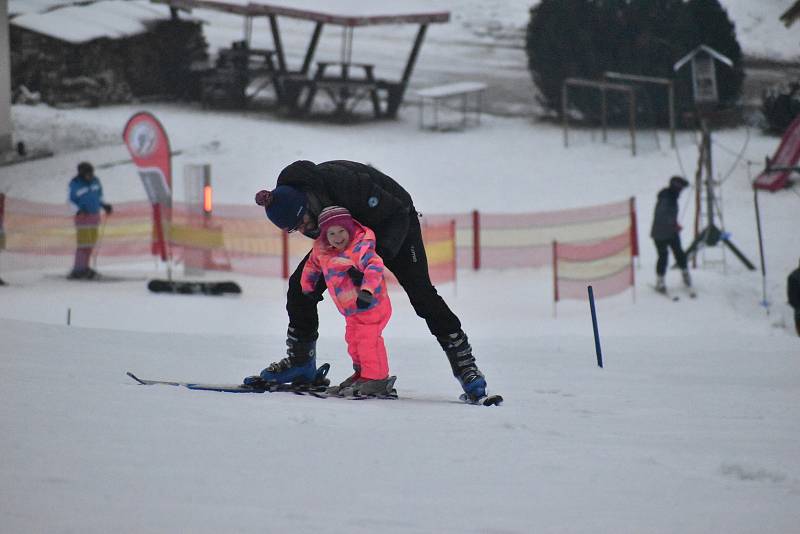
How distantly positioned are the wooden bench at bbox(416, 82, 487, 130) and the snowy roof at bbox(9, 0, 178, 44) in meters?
4.79

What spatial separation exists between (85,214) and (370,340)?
7873 millimetres

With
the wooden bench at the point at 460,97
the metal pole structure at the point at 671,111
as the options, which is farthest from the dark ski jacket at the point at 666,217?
the wooden bench at the point at 460,97

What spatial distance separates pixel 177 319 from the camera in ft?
32.4

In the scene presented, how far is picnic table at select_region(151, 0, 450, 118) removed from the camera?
20.2 metres

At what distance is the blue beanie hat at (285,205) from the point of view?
194 inches

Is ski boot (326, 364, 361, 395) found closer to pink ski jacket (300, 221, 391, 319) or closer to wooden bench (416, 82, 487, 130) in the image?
pink ski jacket (300, 221, 391, 319)

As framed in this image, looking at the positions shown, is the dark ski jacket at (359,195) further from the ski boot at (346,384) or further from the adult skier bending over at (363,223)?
the ski boot at (346,384)

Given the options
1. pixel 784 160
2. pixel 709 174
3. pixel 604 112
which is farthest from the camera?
pixel 604 112

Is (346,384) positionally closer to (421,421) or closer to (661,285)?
(421,421)

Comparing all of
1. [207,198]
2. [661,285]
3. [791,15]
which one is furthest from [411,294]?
[791,15]

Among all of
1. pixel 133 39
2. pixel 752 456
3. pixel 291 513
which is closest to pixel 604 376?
pixel 752 456

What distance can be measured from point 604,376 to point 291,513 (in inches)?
149

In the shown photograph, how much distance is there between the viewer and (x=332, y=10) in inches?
808

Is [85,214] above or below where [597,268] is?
above
